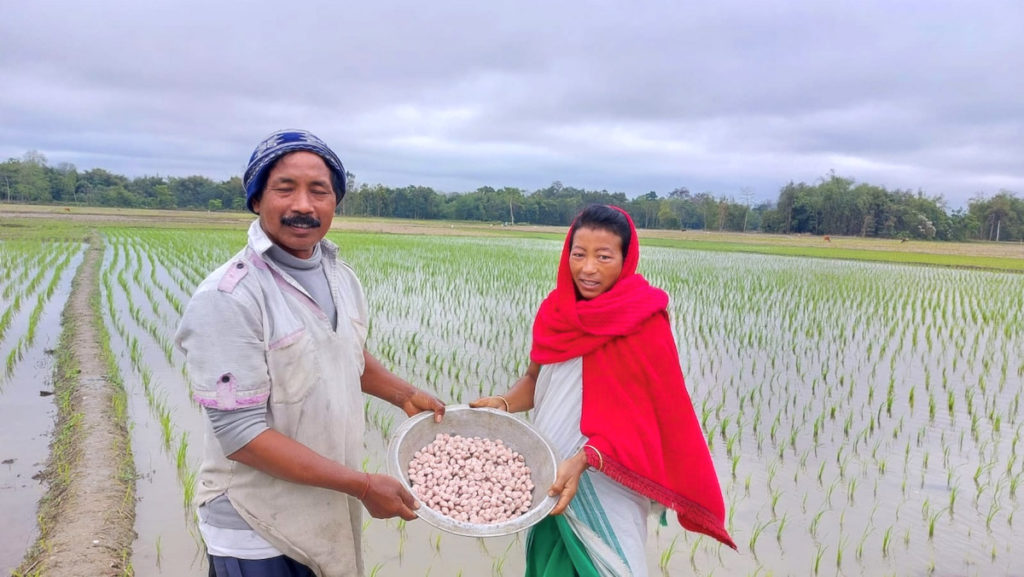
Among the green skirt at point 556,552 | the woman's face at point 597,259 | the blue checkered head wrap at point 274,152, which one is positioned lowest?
the green skirt at point 556,552

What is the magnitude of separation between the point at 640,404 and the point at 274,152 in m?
1.05

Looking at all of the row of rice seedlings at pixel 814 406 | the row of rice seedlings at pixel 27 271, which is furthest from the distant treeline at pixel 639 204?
the row of rice seedlings at pixel 814 406

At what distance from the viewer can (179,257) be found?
14195 mm

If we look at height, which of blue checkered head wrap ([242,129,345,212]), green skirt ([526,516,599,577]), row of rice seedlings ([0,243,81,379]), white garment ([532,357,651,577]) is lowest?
row of rice seedlings ([0,243,81,379])

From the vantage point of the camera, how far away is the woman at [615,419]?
1695mm

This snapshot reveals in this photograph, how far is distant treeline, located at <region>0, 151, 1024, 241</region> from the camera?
53469 millimetres

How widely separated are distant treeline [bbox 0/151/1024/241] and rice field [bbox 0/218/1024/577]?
44.2m

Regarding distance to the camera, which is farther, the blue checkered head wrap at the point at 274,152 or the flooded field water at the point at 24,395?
the flooded field water at the point at 24,395

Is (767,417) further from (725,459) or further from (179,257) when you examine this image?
(179,257)

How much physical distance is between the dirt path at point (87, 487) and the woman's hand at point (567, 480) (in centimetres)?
191

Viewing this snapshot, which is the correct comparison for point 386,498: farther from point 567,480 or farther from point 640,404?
point 640,404

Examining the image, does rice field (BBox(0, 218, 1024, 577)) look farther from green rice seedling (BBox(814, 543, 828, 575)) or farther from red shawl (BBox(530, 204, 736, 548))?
red shawl (BBox(530, 204, 736, 548))

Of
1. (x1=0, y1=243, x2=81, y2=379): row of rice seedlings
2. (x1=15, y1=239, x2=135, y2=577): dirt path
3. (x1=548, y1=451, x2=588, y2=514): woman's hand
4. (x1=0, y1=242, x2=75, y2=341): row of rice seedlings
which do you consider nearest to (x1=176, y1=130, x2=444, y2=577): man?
(x1=548, y1=451, x2=588, y2=514): woman's hand

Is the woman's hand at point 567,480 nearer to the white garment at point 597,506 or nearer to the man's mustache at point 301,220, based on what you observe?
the white garment at point 597,506
